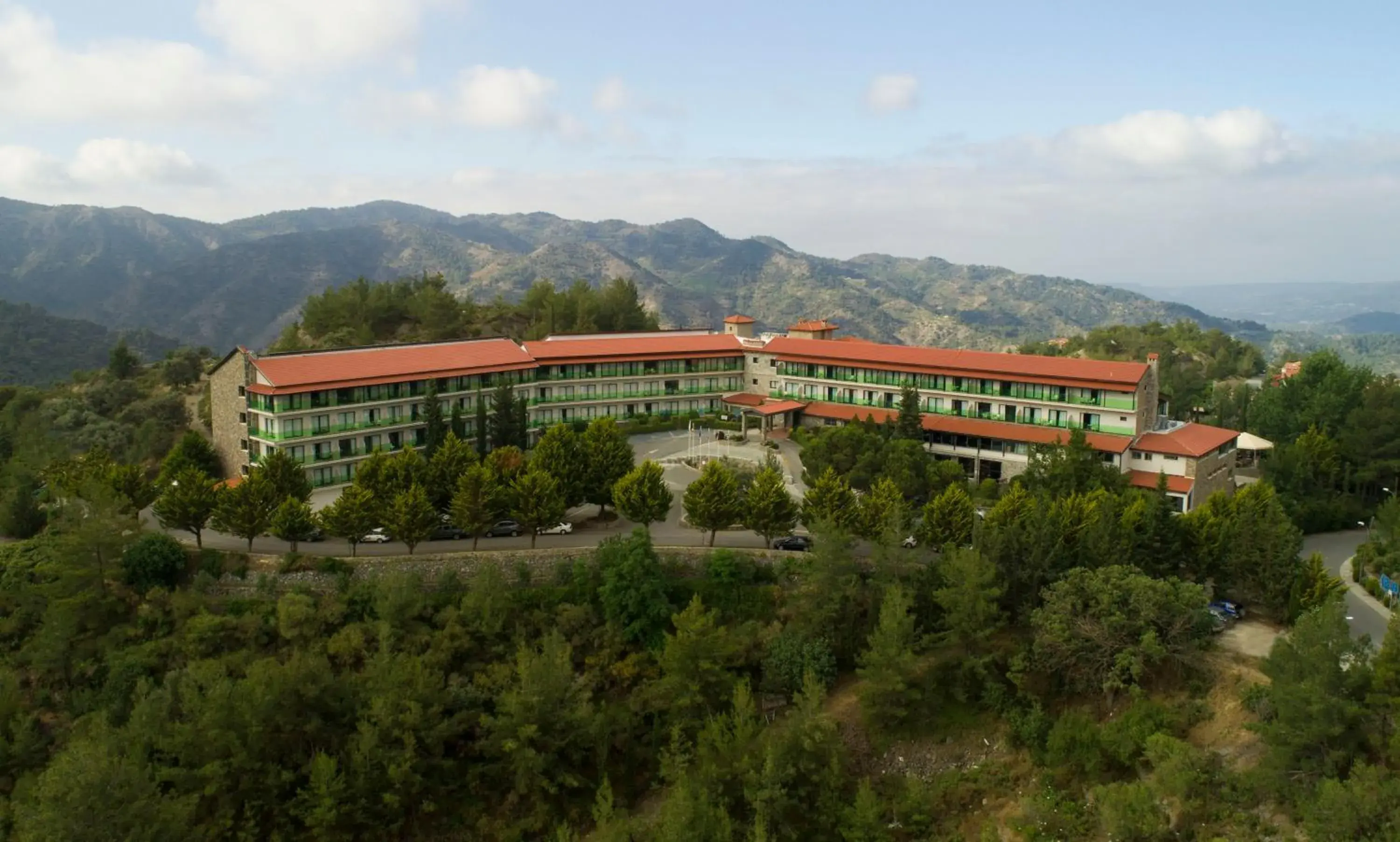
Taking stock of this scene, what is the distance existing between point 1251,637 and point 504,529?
3172 cm

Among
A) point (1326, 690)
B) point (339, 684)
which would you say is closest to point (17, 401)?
point (339, 684)

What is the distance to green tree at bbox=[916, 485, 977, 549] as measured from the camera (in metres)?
38.3

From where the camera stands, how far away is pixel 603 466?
44.3 m

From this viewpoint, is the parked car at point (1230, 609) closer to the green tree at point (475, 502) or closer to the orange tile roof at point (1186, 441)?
the orange tile roof at point (1186, 441)

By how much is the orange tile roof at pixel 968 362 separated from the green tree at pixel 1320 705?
2590 centimetres

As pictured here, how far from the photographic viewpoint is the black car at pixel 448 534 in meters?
42.4

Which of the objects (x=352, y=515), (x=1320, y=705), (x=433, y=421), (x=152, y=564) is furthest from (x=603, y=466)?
(x=1320, y=705)

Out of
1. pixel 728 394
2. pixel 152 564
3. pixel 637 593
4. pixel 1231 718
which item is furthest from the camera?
pixel 728 394

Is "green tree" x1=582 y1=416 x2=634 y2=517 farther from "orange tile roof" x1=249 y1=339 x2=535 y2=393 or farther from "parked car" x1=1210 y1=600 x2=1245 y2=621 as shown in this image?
"parked car" x1=1210 y1=600 x2=1245 y2=621

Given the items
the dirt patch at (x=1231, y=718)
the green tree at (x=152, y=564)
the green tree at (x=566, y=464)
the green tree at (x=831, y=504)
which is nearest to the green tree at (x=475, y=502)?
the green tree at (x=566, y=464)

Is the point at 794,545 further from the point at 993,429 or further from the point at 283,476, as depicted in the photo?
the point at 283,476

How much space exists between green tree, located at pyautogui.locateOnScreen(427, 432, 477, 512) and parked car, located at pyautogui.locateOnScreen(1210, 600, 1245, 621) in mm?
32661

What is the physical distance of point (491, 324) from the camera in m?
85.3

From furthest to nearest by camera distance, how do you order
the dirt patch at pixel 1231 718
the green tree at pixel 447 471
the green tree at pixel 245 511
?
the green tree at pixel 447 471
the green tree at pixel 245 511
the dirt patch at pixel 1231 718
